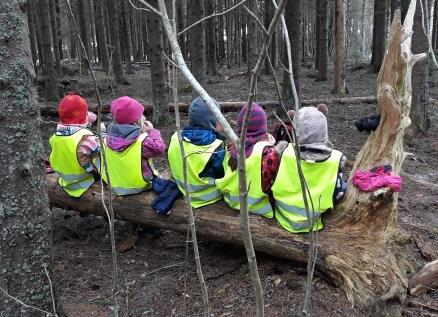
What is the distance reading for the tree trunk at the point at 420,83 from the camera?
7.51 metres

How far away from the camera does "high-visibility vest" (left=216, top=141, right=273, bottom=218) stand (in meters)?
3.41

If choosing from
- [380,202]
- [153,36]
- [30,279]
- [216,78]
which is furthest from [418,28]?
[216,78]

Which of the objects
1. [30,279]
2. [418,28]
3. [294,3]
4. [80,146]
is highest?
[294,3]

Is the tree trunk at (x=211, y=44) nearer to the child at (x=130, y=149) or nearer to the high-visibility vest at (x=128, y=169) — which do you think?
the child at (x=130, y=149)

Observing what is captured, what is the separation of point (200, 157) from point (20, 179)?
1.63m

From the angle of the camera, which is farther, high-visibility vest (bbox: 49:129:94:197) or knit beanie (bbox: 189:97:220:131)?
high-visibility vest (bbox: 49:129:94:197)

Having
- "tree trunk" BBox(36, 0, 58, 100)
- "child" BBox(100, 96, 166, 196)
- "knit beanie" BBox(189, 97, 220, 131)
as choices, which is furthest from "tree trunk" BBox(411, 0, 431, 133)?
"tree trunk" BBox(36, 0, 58, 100)

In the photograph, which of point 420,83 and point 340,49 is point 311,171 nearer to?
point 420,83

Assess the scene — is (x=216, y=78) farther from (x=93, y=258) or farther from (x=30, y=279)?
(x=30, y=279)

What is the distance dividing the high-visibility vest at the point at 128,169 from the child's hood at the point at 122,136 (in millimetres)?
33

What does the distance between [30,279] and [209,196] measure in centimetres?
168

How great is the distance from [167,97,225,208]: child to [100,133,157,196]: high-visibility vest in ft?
1.11

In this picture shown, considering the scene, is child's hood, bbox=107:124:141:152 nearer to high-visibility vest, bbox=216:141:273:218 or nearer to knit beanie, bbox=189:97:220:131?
knit beanie, bbox=189:97:220:131

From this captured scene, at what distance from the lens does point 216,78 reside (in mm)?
17172
